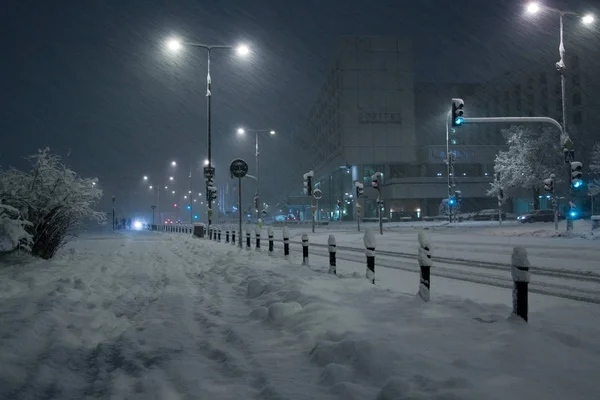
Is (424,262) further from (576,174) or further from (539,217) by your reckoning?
(539,217)

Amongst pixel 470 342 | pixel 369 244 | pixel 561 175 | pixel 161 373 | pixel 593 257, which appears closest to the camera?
pixel 161 373

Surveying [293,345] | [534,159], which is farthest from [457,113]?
[534,159]

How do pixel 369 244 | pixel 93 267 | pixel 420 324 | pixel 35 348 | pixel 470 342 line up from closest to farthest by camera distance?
pixel 470 342, pixel 35 348, pixel 420 324, pixel 369 244, pixel 93 267

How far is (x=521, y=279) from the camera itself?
17.5 ft

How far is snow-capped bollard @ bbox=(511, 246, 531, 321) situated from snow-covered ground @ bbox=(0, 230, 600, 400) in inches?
9.4

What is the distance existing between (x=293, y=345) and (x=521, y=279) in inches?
107

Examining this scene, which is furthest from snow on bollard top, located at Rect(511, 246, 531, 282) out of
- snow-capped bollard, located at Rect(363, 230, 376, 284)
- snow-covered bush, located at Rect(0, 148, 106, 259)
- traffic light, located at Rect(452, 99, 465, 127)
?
traffic light, located at Rect(452, 99, 465, 127)

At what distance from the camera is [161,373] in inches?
159

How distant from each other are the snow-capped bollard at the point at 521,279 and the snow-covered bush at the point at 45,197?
490 inches

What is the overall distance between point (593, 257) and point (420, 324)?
1083 centimetres

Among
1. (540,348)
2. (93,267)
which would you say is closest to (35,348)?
(540,348)

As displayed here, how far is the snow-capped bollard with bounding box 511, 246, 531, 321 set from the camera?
532 cm

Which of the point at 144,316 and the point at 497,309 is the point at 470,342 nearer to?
the point at 497,309

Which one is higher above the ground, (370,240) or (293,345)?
(370,240)
